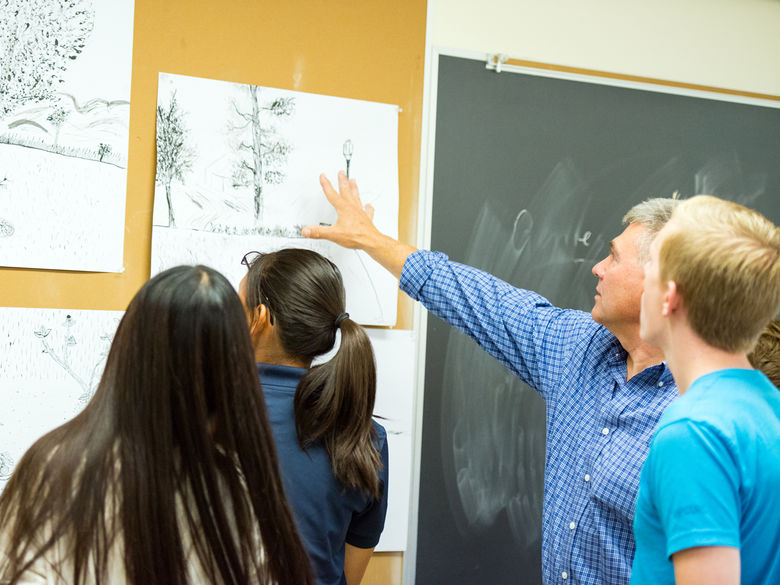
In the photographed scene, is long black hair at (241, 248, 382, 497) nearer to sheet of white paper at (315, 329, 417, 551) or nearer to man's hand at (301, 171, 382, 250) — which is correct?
A: man's hand at (301, 171, 382, 250)

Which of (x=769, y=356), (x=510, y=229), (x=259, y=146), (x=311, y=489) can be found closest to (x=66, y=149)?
(x=259, y=146)

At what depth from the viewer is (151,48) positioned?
5.44ft

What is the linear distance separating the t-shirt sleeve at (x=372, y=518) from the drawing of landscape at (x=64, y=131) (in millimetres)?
755

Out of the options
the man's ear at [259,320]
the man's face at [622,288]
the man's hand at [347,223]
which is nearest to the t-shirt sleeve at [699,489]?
the man's face at [622,288]

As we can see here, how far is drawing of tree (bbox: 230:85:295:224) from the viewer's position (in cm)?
173

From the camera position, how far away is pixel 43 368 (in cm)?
157

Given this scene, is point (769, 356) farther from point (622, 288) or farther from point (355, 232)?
point (355, 232)

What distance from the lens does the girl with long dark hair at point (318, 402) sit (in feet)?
4.37

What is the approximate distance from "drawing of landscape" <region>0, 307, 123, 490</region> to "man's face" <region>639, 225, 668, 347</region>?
46.1 inches

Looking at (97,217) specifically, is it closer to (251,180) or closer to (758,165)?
(251,180)

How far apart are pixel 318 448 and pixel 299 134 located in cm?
82

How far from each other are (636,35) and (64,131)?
167cm

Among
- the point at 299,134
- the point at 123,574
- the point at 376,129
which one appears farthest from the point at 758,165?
the point at 123,574

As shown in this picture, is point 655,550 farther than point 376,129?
No
